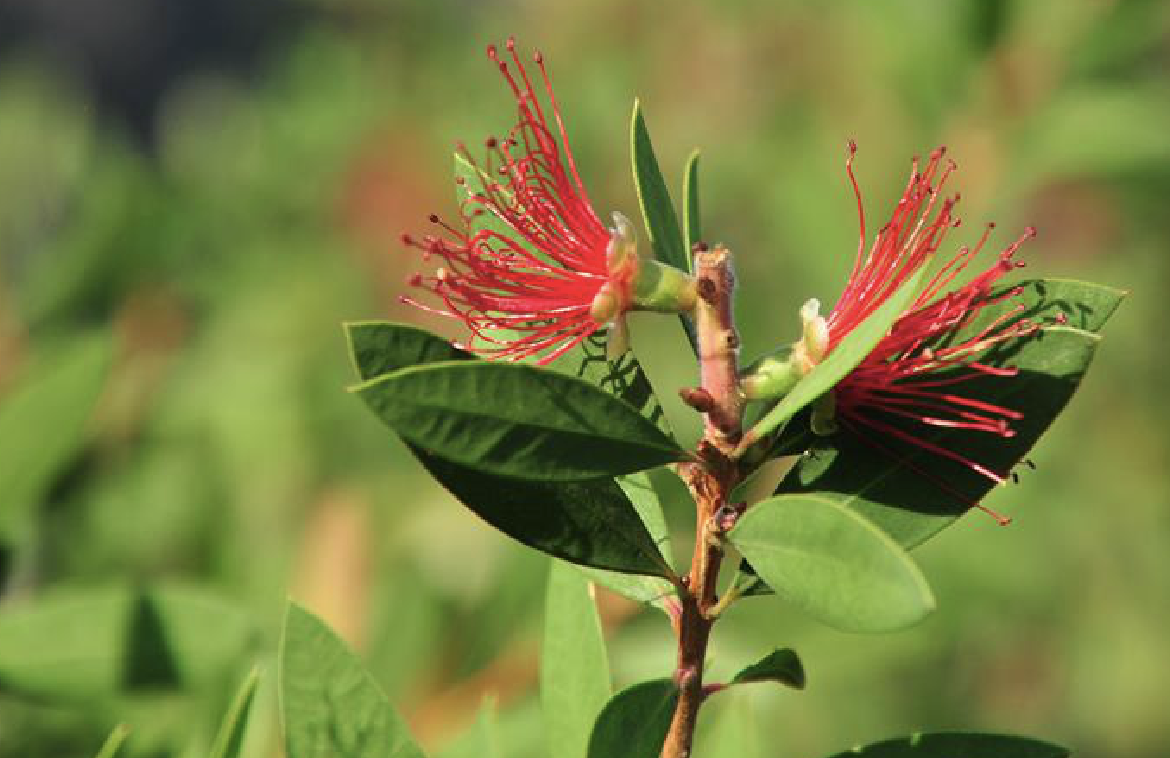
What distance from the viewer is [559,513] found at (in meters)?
0.86

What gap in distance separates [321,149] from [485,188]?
243 centimetres

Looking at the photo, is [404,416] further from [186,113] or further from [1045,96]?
[186,113]

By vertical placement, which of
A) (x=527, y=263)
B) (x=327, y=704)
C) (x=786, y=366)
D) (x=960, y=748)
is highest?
(x=527, y=263)

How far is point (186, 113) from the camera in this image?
3.63 m

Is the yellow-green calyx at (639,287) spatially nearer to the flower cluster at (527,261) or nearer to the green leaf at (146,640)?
the flower cluster at (527,261)

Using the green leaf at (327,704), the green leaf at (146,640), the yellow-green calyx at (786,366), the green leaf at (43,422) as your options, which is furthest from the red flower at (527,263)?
the green leaf at (43,422)

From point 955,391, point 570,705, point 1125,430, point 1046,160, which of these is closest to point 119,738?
point 570,705

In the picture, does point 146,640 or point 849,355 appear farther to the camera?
point 146,640

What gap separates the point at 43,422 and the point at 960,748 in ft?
3.10

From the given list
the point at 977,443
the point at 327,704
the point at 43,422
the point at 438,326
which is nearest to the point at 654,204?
the point at 977,443

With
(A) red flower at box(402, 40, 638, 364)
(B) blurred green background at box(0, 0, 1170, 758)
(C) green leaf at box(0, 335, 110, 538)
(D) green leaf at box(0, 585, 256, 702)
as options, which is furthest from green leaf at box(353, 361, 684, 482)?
(C) green leaf at box(0, 335, 110, 538)

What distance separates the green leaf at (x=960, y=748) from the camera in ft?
2.81

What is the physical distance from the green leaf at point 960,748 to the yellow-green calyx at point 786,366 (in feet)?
0.72

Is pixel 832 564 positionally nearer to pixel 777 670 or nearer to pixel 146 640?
pixel 777 670
